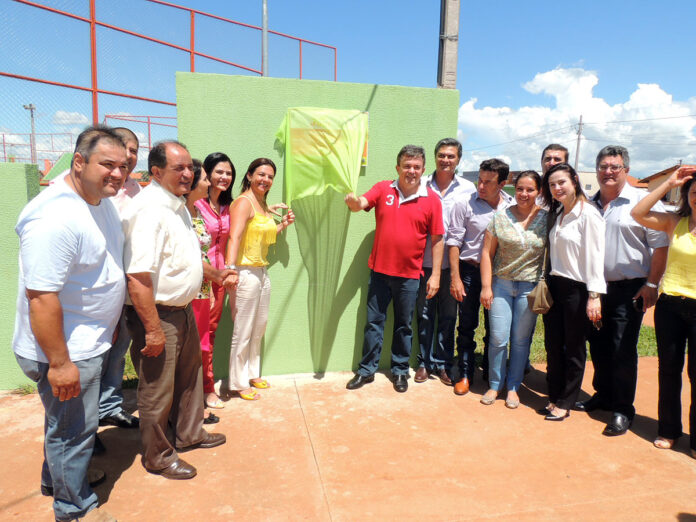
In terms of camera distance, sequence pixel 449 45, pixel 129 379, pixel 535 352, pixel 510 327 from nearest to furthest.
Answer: pixel 510 327
pixel 129 379
pixel 449 45
pixel 535 352

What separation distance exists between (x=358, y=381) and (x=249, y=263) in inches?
58.9

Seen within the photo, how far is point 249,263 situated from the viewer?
138 inches

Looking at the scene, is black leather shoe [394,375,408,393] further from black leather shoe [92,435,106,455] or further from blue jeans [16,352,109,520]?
blue jeans [16,352,109,520]

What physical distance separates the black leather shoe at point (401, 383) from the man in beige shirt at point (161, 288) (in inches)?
74.4

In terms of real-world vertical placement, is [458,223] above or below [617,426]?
above

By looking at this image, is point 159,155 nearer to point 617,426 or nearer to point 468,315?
point 468,315

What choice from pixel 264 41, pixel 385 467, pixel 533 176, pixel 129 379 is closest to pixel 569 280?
pixel 533 176

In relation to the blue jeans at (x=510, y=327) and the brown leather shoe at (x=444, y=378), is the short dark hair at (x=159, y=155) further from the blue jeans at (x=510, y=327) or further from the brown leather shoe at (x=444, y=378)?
the brown leather shoe at (x=444, y=378)

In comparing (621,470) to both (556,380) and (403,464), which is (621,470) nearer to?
(556,380)

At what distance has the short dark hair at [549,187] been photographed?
3.31m

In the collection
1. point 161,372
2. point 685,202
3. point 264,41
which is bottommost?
point 161,372

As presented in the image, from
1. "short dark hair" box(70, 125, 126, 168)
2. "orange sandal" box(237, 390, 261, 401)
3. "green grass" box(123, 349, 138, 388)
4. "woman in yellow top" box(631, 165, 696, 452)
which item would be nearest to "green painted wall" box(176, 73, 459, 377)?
"orange sandal" box(237, 390, 261, 401)

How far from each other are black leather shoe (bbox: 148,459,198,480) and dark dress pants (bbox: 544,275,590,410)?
2847mm

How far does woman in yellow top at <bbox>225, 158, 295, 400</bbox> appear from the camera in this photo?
343cm
